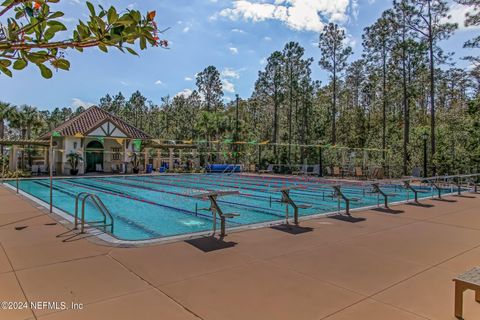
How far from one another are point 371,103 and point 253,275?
40561mm

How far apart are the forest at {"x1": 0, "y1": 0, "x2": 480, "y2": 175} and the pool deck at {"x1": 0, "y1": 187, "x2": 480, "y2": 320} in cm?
1542

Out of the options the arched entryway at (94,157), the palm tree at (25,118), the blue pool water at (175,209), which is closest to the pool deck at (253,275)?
the blue pool water at (175,209)

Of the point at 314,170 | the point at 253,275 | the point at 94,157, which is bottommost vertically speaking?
the point at 253,275

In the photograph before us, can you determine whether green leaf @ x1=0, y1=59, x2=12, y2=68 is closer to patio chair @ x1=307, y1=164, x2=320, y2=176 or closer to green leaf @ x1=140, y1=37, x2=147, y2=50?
green leaf @ x1=140, y1=37, x2=147, y2=50

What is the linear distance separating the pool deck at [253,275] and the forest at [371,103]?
15.4 m

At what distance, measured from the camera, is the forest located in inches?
854

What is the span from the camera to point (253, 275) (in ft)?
13.4

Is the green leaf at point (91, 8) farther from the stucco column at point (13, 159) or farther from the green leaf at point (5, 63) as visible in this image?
the stucco column at point (13, 159)

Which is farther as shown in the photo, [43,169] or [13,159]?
[43,169]

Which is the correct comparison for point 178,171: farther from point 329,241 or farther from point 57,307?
point 57,307

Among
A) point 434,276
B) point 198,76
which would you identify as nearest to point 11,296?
point 434,276

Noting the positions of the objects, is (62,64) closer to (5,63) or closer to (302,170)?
(5,63)

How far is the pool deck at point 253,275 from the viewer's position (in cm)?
316

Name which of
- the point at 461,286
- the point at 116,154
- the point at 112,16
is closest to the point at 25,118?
the point at 116,154
